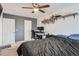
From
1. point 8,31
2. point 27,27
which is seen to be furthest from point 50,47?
point 8,31

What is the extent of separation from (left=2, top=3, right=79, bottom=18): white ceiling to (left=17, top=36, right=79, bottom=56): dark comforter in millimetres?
512

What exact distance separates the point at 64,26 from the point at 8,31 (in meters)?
1.09

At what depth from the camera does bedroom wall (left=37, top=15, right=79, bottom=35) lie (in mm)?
1496

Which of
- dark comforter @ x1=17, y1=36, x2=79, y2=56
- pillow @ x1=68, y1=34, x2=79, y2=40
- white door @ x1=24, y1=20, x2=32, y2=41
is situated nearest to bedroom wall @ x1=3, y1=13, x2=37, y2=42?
white door @ x1=24, y1=20, x2=32, y2=41

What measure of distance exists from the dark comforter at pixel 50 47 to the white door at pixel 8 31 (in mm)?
263

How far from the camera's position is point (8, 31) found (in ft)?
5.17

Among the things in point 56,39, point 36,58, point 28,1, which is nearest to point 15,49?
point 36,58

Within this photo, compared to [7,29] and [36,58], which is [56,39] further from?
[7,29]

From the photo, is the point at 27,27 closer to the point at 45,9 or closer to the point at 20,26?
the point at 20,26

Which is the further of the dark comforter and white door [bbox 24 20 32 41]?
white door [bbox 24 20 32 41]

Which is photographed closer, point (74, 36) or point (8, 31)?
point (74, 36)

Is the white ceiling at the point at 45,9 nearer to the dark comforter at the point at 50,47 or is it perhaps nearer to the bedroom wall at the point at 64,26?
the bedroom wall at the point at 64,26

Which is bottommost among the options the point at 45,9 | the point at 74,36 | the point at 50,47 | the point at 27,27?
the point at 50,47

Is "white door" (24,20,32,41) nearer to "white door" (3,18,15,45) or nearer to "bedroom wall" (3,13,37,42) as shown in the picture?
"bedroom wall" (3,13,37,42)
